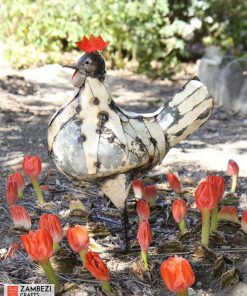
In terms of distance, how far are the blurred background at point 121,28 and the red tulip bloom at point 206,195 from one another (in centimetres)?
546

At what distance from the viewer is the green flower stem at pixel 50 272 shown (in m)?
1.86

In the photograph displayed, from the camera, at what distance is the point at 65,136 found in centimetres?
208

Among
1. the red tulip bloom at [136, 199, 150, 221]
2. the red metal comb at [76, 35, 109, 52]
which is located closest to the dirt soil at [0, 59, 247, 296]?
the red tulip bloom at [136, 199, 150, 221]

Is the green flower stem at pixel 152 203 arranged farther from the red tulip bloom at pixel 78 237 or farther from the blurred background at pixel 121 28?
the blurred background at pixel 121 28

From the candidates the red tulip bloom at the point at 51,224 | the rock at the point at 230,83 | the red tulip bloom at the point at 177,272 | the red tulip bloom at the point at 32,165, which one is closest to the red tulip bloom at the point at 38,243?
the red tulip bloom at the point at 51,224

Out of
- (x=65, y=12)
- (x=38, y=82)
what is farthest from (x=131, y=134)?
(x=65, y=12)

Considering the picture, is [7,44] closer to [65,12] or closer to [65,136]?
[65,12]

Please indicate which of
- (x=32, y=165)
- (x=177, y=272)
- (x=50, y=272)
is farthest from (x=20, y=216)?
(x=177, y=272)

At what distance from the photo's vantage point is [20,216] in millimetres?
2270

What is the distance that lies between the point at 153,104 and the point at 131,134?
4.32 metres

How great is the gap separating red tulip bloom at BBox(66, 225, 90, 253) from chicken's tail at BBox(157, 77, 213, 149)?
24.2 inches

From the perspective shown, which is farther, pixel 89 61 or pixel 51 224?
pixel 89 61

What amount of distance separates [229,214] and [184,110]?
1.68ft

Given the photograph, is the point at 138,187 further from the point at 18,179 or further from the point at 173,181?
the point at 18,179
